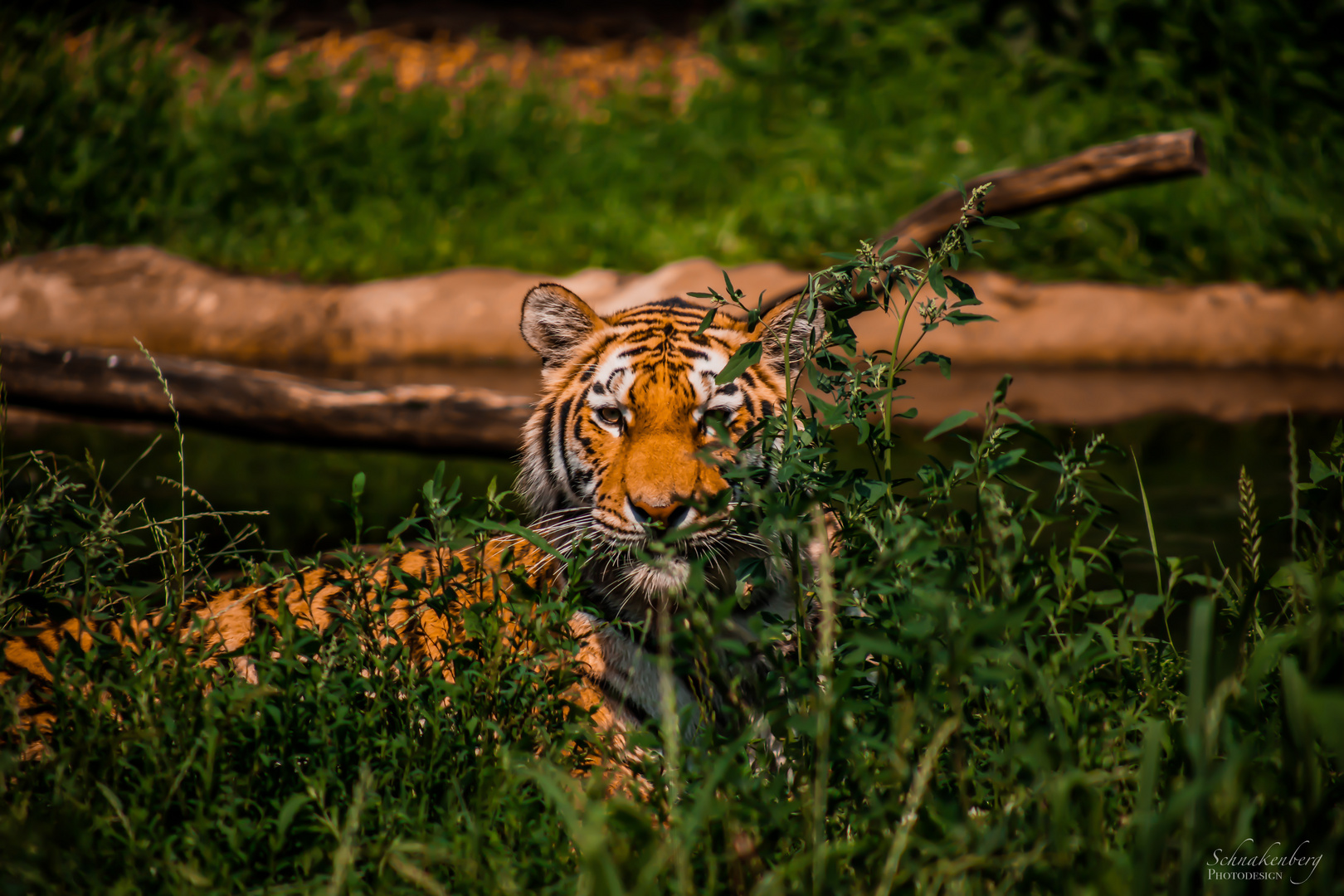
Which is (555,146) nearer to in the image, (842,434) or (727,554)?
(842,434)

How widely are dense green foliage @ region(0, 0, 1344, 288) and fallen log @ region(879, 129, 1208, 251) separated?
267cm

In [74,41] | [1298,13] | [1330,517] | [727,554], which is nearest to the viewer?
[727,554]

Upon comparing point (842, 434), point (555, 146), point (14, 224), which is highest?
point (555, 146)

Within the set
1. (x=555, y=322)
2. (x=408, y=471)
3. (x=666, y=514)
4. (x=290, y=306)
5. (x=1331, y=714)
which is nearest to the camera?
(x=1331, y=714)

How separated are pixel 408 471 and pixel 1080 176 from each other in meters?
3.22

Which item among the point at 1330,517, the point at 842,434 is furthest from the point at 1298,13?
the point at 1330,517

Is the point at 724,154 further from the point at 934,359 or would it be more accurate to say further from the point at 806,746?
the point at 806,746

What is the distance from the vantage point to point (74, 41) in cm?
941

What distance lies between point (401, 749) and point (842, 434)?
382 cm

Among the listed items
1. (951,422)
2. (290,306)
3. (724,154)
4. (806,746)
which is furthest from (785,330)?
(724,154)

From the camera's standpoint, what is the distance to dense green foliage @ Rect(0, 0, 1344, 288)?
22.8ft

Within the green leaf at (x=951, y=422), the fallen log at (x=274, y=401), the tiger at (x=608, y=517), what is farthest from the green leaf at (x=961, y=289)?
the fallen log at (x=274, y=401)

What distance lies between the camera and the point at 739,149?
824 cm

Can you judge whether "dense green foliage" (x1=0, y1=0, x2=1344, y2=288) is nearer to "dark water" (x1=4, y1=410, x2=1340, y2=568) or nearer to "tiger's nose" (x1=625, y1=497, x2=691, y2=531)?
"dark water" (x1=4, y1=410, x2=1340, y2=568)
